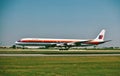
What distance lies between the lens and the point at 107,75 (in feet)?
79.0

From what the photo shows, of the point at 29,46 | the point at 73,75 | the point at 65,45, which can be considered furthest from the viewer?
the point at 29,46

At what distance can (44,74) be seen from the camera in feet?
79.8

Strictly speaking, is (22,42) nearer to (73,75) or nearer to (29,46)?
(29,46)

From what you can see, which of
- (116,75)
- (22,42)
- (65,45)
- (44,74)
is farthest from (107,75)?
(22,42)

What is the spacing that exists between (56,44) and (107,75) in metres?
95.9

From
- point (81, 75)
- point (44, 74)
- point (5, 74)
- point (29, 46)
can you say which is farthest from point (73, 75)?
point (29, 46)

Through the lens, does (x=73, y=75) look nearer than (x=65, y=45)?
Yes

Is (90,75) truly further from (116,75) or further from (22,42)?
(22,42)

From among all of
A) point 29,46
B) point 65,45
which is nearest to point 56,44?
point 65,45

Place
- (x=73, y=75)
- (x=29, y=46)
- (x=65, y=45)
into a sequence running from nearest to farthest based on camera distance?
(x=73, y=75), (x=65, y=45), (x=29, y=46)

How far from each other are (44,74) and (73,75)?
2.52m

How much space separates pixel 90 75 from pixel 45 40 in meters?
97.4

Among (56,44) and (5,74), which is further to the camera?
(56,44)

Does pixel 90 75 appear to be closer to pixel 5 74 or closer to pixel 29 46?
pixel 5 74
